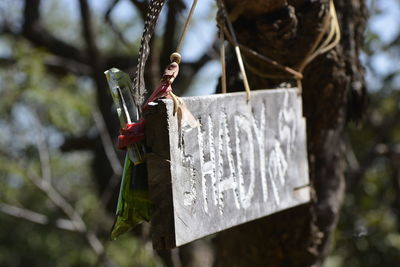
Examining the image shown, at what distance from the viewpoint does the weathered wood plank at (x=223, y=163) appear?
99 centimetres

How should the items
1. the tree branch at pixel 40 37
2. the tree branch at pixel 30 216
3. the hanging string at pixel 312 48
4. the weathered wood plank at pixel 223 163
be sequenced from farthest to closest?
the tree branch at pixel 40 37 < the tree branch at pixel 30 216 < the hanging string at pixel 312 48 < the weathered wood plank at pixel 223 163

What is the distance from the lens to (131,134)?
1.00m

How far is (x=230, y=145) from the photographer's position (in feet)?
3.87

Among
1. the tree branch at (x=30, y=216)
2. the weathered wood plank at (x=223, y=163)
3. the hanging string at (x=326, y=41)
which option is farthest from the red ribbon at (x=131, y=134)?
the tree branch at (x=30, y=216)

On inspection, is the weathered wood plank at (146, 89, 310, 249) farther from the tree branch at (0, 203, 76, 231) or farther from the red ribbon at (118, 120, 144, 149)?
the tree branch at (0, 203, 76, 231)

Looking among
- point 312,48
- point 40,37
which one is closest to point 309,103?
point 312,48

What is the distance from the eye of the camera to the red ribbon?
1002 mm

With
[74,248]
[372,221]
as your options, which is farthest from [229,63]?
[74,248]

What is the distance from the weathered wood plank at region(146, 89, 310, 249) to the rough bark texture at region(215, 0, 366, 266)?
0.18 metres

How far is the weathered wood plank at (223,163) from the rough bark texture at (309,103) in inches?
6.9

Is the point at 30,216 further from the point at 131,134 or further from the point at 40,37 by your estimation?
the point at 131,134

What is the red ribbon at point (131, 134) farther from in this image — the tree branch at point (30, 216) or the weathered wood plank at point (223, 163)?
the tree branch at point (30, 216)

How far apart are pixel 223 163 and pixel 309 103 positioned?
0.68 metres

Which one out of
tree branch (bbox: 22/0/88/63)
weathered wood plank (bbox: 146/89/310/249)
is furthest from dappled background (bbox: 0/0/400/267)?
weathered wood plank (bbox: 146/89/310/249)
